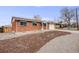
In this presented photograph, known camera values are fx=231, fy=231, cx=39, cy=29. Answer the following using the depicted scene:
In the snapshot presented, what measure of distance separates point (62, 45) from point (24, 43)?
1.97ft

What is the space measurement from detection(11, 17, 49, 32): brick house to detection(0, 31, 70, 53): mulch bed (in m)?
0.12

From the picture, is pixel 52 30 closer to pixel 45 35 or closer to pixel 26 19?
pixel 45 35

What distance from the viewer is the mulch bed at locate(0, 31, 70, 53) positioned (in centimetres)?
362

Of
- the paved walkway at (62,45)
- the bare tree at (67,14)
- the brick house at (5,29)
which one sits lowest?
the paved walkway at (62,45)

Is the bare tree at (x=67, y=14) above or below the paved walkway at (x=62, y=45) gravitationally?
above

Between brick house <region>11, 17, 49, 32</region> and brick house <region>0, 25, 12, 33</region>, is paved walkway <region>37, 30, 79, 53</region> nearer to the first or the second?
brick house <region>11, 17, 49, 32</region>

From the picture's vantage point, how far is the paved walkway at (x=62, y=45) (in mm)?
3613

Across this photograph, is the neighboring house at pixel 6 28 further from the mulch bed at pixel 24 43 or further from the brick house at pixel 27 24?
the mulch bed at pixel 24 43

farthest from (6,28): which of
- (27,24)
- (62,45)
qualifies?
(62,45)

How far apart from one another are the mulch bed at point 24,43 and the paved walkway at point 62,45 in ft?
0.26

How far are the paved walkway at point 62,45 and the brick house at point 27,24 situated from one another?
30 cm

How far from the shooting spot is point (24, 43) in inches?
143

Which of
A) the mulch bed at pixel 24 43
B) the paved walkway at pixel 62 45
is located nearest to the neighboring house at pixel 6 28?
the mulch bed at pixel 24 43
